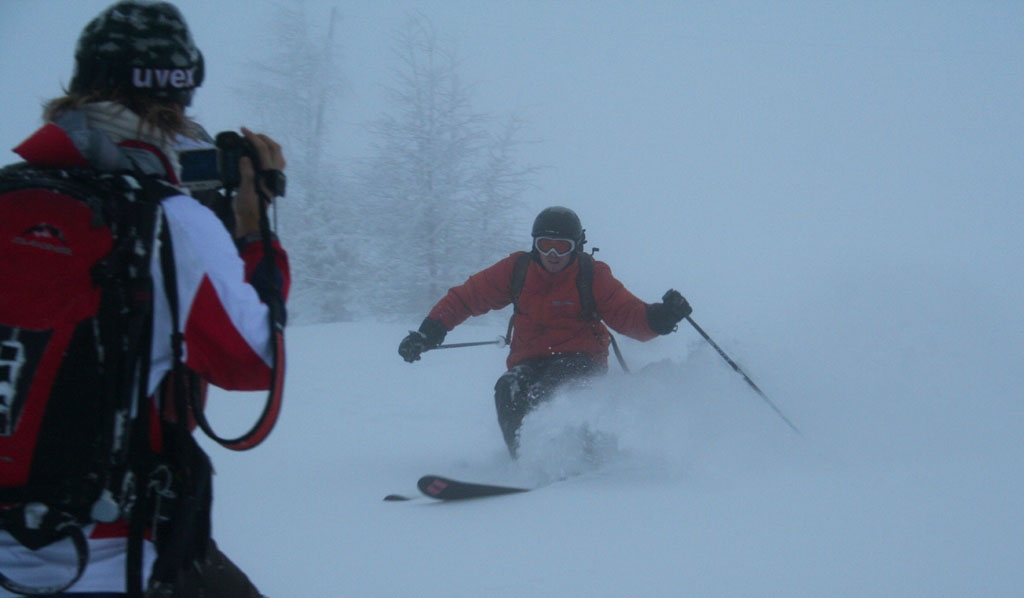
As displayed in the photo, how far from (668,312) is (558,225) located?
3.34ft

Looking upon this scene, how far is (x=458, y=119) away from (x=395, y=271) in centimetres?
517

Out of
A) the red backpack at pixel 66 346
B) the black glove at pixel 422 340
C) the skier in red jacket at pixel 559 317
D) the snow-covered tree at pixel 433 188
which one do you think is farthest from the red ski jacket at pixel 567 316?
the snow-covered tree at pixel 433 188

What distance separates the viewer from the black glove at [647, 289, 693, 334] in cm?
484

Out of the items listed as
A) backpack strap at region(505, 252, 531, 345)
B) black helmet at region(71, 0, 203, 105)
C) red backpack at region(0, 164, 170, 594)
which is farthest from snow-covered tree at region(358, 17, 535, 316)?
red backpack at region(0, 164, 170, 594)

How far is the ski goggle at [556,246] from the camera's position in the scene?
200 inches

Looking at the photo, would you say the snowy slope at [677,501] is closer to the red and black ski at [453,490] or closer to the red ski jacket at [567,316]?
the red and black ski at [453,490]

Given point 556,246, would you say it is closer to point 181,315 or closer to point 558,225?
point 558,225

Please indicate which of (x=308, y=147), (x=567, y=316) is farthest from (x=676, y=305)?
(x=308, y=147)

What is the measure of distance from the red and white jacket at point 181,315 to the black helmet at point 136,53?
0.16 metres

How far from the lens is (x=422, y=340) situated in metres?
5.38

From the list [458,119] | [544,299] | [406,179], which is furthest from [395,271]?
[544,299]

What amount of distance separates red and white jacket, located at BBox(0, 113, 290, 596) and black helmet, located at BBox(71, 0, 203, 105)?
0.16m

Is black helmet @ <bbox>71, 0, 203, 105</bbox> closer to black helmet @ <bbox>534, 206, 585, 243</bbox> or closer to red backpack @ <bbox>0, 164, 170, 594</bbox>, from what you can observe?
red backpack @ <bbox>0, 164, 170, 594</bbox>

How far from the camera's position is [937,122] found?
192750 millimetres
